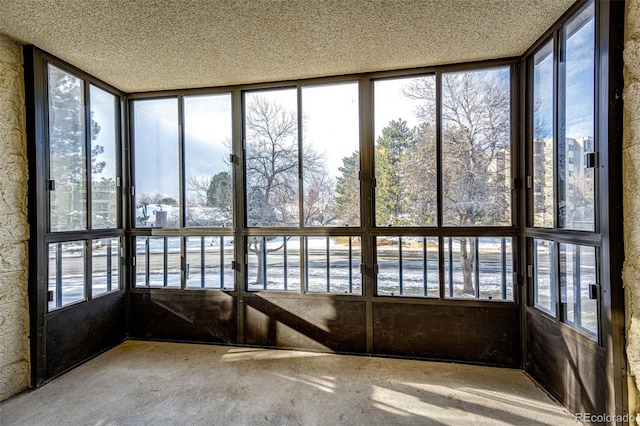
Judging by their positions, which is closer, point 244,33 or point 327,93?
point 244,33

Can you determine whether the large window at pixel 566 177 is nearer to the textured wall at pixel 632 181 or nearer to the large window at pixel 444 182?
the textured wall at pixel 632 181

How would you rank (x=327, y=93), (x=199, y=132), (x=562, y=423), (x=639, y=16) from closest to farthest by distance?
(x=639, y=16) < (x=562, y=423) < (x=327, y=93) < (x=199, y=132)

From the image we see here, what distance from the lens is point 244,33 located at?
2.37 m

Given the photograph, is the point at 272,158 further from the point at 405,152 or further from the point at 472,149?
the point at 472,149

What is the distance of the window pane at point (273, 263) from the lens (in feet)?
10.8

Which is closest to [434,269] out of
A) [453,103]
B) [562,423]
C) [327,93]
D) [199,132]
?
[562,423]

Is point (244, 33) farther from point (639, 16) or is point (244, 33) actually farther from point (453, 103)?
point (639, 16)

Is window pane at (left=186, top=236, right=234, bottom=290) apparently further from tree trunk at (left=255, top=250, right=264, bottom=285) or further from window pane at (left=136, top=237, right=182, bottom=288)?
tree trunk at (left=255, top=250, right=264, bottom=285)

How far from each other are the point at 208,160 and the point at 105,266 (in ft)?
4.92

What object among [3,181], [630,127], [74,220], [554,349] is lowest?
[554,349]

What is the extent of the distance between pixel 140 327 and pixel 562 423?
3.80m

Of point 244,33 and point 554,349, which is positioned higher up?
point 244,33

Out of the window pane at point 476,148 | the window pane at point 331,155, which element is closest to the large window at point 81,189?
the window pane at point 331,155

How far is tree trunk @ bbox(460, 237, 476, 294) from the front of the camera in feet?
9.61
